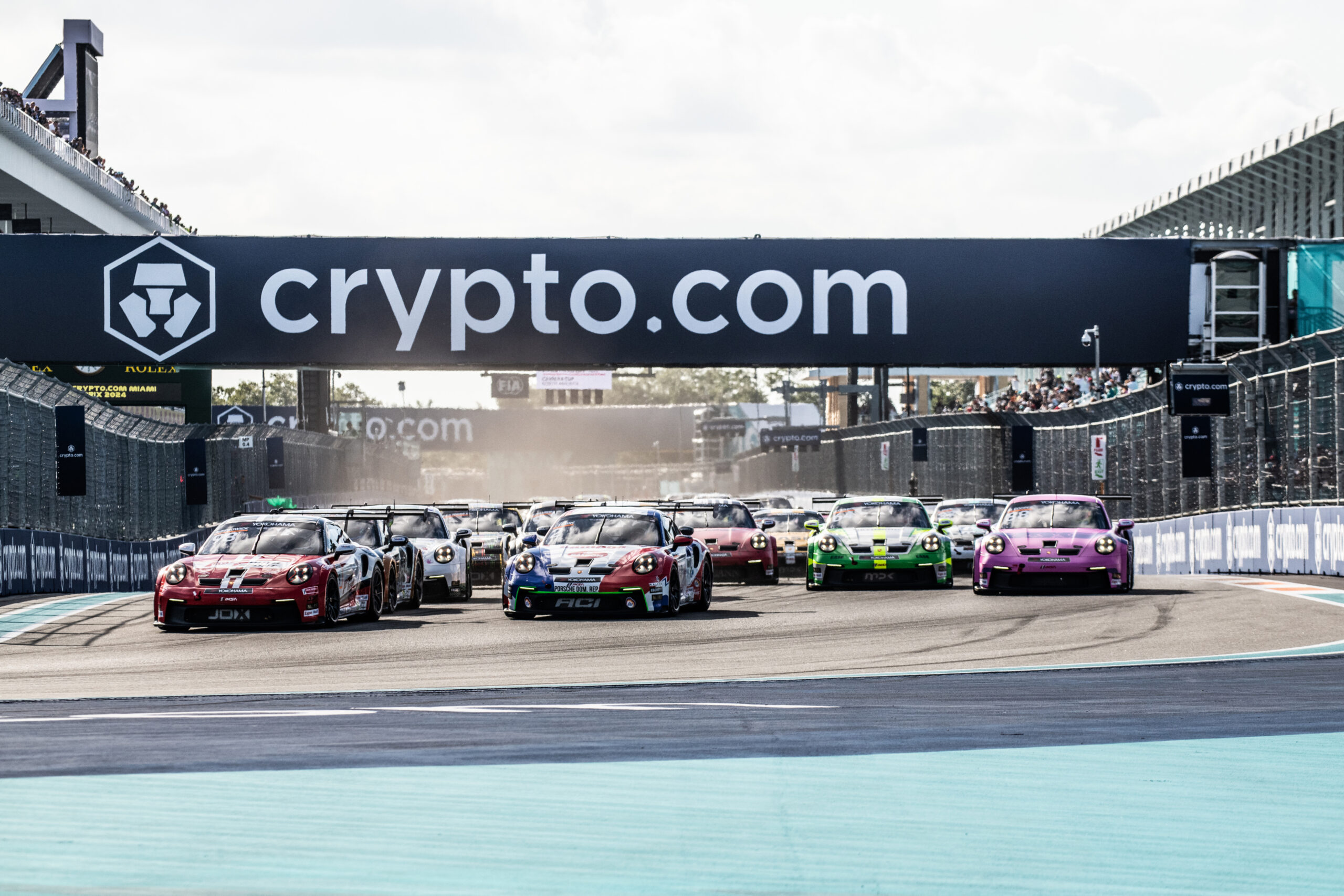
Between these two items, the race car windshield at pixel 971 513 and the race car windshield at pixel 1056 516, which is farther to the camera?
the race car windshield at pixel 971 513

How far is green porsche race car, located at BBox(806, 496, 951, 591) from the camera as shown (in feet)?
73.8

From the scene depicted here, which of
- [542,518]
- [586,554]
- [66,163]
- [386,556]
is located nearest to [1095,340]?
[542,518]

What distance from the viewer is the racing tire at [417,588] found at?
807 inches

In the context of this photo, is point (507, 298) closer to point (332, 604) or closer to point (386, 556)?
point (386, 556)

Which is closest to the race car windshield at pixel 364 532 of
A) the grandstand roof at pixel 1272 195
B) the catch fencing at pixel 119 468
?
the catch fencing at pixel 119 468

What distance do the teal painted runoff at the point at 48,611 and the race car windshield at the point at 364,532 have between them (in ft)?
9.74

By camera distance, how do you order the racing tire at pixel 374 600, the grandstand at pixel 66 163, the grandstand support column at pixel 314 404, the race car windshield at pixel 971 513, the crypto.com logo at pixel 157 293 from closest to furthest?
1. the racing tire at pixel 374 600
2. the race car windshield at pixel 971 513
3. the crypto.com logo at pixel 157 293
4. the grandstand at pixel 66 163
5. the grandstand support column at pixel 314 404

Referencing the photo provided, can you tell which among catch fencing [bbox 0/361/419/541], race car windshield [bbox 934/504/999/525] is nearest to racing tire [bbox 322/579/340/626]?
catch fencing [bbox 0/361/419/541]

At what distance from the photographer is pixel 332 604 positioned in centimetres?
1695

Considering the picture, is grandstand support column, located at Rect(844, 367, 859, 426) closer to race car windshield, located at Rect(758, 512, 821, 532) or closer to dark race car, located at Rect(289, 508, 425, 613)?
race car windshield, located at Rect(758, 512, 821, 532)

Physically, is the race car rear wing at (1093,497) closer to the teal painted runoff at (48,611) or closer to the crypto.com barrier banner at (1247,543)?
the crypto.com barrier banner at (1247,543)

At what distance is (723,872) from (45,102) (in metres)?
54.2

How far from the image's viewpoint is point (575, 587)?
57.9 ft

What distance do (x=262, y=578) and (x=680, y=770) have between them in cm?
1031
